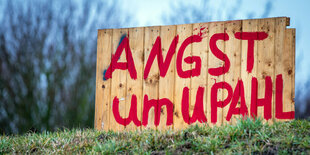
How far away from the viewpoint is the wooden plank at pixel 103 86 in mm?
5094

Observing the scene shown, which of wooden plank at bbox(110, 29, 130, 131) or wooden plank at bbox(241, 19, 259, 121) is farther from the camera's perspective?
wooden plank at bbox(110, 29, 130, 131)

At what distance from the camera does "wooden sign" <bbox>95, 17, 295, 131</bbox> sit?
430 centimetres

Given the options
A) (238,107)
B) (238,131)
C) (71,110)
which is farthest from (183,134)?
(71,110)

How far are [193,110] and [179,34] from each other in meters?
1.22

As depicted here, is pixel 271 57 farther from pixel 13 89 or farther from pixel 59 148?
pixel 13 89

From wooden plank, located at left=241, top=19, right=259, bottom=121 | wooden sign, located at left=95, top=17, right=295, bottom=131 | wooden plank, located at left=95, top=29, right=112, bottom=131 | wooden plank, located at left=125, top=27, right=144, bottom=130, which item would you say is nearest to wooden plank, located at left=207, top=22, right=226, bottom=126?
wooden sign, located at left=95, top=17, right=295, bottom=131

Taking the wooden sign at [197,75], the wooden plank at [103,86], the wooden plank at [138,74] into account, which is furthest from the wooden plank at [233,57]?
the wooden plank at [103,86]

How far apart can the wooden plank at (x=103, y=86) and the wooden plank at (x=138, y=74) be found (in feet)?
1.30

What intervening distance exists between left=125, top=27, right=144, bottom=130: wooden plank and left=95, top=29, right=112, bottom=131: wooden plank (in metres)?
0.40

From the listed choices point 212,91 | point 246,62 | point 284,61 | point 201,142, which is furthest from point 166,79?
point 201,142

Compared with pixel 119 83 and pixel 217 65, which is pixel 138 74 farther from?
pixel 217 65

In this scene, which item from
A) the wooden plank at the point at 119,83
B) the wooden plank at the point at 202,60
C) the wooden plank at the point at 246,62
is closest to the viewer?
the wooden plank at the point at 246,62

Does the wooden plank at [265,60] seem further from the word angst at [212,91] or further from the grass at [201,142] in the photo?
the grass at [201,142]

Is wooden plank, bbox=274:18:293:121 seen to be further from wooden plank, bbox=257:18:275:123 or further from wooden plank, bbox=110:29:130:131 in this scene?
wooden plank, bbox=110:29:130:131
